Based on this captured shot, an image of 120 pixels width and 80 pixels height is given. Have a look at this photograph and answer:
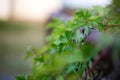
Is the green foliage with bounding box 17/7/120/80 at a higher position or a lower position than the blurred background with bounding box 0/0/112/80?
higher

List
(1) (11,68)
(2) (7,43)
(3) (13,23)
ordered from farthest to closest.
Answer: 1. (3) (13,23)
2. (2) (7,43)
3. (1) (11,68)

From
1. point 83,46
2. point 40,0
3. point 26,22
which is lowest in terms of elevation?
point 26,22

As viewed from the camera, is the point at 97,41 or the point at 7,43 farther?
the point at 7,43

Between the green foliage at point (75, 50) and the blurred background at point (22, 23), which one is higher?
the green foliage at point (75, 50)

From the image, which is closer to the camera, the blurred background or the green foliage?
the green foliage

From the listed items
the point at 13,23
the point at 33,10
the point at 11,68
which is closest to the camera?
the point at 11,68

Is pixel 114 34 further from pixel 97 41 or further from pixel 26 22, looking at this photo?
pixel 26 22

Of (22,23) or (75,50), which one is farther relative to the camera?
(22,23)

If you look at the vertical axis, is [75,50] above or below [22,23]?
above

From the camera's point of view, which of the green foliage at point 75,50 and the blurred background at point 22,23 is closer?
the green foliage at point 75,50

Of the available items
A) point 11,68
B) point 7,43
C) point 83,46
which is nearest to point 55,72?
point 83,46

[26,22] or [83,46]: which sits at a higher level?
[83,46]
